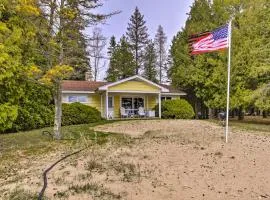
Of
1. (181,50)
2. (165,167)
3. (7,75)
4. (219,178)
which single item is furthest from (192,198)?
(181,50)

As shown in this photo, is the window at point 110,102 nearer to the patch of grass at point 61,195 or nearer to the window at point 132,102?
the window at point 132,102

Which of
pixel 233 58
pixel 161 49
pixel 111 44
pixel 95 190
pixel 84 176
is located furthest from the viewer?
pixel 111 44

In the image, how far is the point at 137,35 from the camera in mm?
54562

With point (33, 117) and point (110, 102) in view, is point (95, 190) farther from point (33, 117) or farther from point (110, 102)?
point (110, 102)

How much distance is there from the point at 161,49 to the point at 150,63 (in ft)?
16.1

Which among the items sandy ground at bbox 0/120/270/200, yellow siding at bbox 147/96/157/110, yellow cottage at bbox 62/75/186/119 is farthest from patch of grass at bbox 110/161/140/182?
yellow siding at bbox 147/96/157/110

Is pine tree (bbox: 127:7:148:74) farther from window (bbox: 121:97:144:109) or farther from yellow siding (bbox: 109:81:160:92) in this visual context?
yellow siding (bbox: 109:81:160:92)

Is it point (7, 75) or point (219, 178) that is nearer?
point (219, 178)

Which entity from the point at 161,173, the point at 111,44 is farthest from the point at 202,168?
the point at 111,44

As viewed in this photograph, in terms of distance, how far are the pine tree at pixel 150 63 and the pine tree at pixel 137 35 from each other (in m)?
0.80

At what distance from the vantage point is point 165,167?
30.4 feet

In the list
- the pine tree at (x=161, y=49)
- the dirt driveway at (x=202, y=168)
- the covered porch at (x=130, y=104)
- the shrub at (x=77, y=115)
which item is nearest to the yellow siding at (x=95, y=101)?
the covered porch at (x=130, y=104)

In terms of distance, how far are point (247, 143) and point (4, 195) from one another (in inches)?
364

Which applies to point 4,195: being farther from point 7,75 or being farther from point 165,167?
point 7,75
